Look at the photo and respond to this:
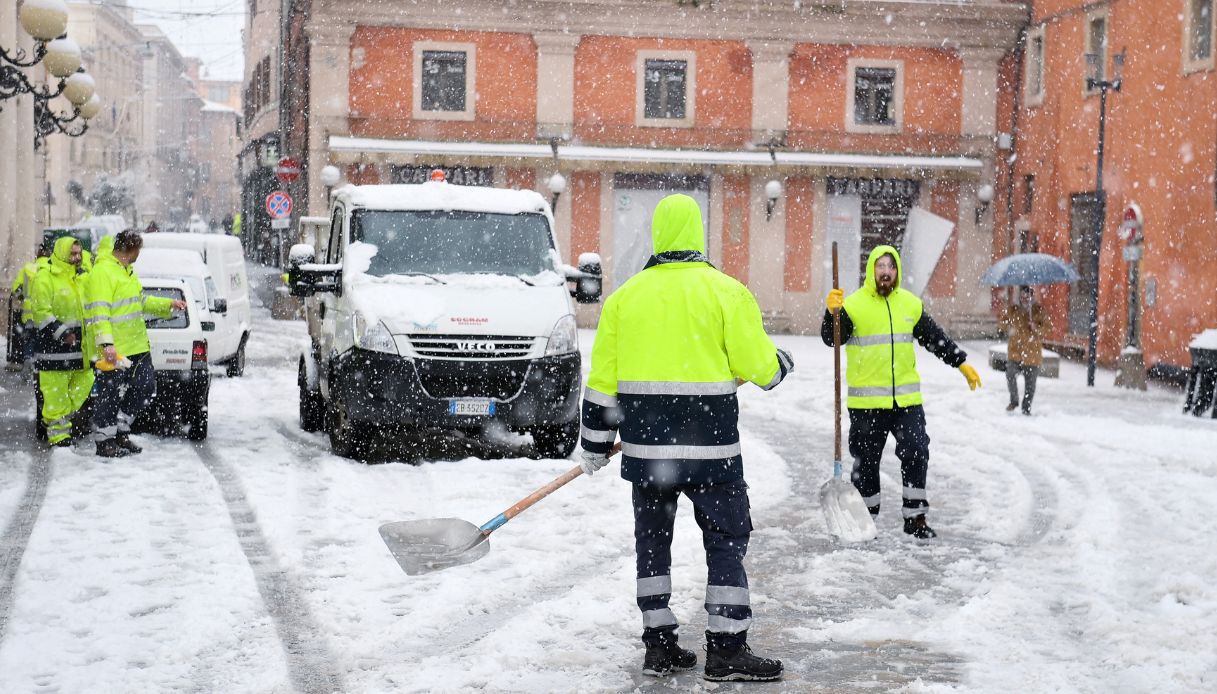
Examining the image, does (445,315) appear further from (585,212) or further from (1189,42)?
(585,212)

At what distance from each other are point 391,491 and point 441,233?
9.18 ft

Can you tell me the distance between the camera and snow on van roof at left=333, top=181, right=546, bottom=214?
12.1m

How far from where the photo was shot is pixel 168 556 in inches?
303

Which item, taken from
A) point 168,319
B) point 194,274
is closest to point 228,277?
point 194,274

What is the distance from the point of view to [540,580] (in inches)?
289

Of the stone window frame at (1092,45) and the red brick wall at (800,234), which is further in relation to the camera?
the red brick wall at (800,234)

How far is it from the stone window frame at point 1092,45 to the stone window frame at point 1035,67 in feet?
7.03

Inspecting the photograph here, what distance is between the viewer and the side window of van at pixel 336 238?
1238 centimetres

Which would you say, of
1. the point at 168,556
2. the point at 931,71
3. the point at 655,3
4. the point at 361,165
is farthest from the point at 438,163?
the point at 168,556

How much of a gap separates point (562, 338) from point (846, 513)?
147 inches

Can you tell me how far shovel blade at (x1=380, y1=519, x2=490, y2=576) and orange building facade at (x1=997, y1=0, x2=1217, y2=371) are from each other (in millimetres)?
16469

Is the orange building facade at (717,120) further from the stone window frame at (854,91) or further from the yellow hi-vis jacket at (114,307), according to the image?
the yellow hi-vis jacket at (114,307)

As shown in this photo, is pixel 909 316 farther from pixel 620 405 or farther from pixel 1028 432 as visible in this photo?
pixel 1028 432

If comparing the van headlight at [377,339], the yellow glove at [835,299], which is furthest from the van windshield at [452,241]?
the yellow glove at [835,299]
